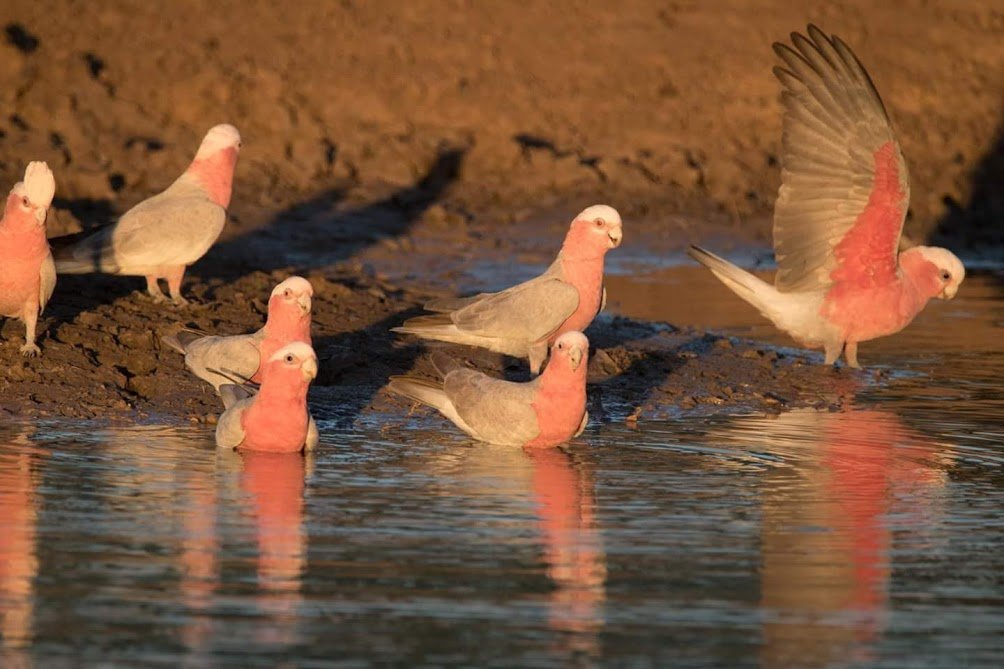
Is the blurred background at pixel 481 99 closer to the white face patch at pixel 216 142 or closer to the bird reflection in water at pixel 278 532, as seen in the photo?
the white face patch at pixel 216 142

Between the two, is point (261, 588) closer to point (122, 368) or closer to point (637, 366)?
point (122, 368)

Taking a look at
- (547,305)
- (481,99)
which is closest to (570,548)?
(547,305)

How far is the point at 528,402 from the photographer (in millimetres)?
10039

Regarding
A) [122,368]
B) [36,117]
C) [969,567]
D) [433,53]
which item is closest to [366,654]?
[969,567]

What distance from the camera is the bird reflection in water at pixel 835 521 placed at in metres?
6.61

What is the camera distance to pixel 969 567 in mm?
7555

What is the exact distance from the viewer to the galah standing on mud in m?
12.3

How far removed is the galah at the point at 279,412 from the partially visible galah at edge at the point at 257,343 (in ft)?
3.03

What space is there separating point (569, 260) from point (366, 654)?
5.89m

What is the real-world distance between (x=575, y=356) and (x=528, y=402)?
388mm

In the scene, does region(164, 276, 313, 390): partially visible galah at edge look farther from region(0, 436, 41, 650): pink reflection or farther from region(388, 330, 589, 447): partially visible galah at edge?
region(0, 436, 41, 650): pink reflection

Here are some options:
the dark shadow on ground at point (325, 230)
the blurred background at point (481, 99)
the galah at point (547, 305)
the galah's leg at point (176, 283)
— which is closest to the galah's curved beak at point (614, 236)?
the galah at point (547, 305)

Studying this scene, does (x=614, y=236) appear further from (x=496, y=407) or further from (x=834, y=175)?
(x=496, y=407)

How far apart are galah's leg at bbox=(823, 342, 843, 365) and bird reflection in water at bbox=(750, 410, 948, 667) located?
1539mm
